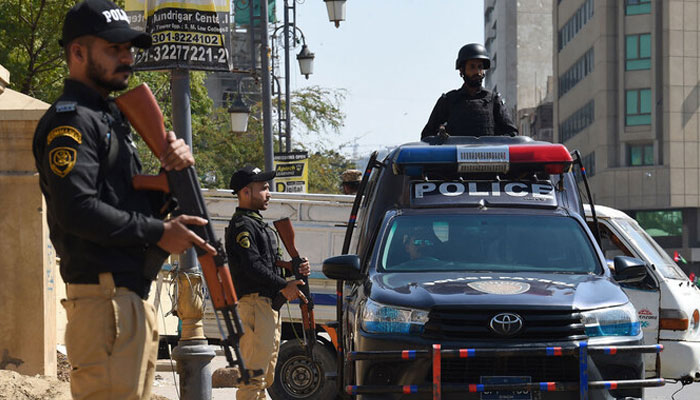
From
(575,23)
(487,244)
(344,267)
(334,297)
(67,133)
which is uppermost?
(575,23)

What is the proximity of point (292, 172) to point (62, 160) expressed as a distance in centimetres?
2181

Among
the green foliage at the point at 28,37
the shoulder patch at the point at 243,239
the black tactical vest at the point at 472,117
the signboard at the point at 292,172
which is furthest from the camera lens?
the signboard at the point at 292,172

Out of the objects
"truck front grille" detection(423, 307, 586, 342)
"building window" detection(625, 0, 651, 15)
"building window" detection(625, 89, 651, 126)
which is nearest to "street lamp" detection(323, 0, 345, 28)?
"truck front grille" detection(423, 307, 586, 342)

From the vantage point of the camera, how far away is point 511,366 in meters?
7.72

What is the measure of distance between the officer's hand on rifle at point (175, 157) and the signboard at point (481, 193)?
15.3ft

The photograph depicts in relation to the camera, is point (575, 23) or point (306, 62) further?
point (575, 23)

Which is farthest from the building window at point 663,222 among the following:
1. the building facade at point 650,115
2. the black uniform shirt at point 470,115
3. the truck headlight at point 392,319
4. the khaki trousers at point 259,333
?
the truck headlight at point 392,319

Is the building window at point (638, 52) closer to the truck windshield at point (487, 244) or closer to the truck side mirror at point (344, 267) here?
the truck windshield at point (487, 244)

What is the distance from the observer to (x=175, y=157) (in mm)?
4742

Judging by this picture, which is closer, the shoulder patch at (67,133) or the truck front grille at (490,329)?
the shoulder patch at (67,133)

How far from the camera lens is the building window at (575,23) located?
259 feet

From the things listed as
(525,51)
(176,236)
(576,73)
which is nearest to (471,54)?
(176,236)

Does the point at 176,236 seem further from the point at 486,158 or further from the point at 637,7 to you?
the point at 637,7

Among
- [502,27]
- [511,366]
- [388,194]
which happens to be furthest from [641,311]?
[502,27]
